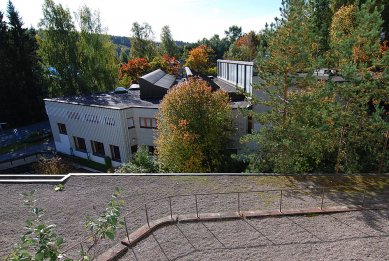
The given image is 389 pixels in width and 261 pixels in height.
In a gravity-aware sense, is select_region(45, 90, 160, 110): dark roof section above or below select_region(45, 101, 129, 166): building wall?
above

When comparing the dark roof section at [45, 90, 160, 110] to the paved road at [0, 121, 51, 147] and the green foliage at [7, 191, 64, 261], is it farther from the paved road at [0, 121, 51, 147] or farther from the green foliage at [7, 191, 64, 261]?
the green foliage at [7, 191, 64, 261]

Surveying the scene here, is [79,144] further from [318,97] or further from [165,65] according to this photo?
[165,65]

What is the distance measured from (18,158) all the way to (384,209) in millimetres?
29004

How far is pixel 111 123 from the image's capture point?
907 inches

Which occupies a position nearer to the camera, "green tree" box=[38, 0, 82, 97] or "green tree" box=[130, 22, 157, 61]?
"green tree" box=[38, 0, 82, 97]

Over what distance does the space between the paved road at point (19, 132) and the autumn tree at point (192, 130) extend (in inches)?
1004

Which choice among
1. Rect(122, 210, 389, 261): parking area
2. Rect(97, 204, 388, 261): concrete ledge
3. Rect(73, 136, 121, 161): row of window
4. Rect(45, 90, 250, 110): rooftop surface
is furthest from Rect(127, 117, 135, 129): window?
Rect(122, 210, 389, 261): parking area

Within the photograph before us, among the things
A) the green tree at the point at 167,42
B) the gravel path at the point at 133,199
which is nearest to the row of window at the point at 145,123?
the gravel path at the point at 133,199

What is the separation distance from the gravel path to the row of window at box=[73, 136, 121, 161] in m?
9.84

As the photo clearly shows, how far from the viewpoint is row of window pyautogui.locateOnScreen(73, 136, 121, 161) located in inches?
958

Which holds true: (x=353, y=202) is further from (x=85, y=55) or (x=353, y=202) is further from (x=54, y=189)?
(x=85, y=55)

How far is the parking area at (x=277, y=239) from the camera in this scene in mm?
8570

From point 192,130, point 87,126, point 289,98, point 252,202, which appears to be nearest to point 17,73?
point 87,126

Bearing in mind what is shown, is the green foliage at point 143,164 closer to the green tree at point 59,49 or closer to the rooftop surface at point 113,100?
the rooftop surface at point 113,100
